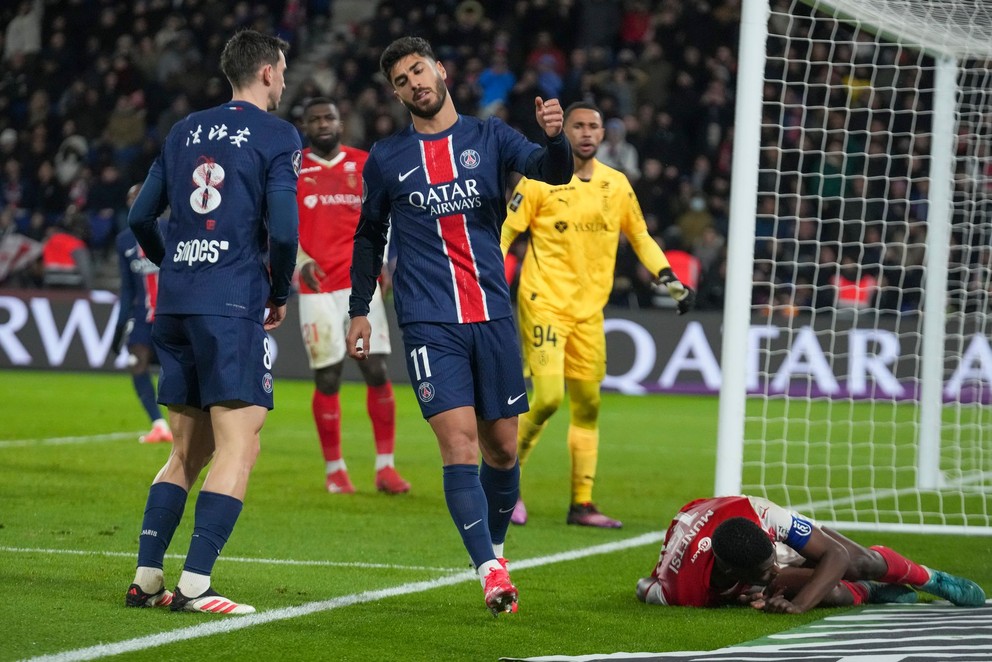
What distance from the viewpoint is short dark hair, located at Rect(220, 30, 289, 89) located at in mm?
5430

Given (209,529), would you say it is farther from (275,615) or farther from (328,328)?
(328,328)

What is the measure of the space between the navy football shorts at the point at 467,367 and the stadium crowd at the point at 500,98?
11.6m

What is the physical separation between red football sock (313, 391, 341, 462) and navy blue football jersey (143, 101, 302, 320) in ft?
13.2

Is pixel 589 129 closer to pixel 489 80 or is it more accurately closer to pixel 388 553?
pixel 388 553

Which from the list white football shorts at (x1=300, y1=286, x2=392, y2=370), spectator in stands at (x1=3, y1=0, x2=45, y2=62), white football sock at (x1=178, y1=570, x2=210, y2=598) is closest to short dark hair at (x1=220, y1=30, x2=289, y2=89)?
white football sock at (x1=178, y1=570, x2=210, y2=598)

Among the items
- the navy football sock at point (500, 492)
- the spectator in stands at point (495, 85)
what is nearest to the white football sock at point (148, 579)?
the navy football sock at point (500, 492)

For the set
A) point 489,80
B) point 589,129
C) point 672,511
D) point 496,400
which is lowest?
point 672,511

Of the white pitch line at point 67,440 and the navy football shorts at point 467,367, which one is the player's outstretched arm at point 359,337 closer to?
the navy football shorts at point 467,367

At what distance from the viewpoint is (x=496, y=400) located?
224 inches

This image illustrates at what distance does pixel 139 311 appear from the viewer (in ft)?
39.0

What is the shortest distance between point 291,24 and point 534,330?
18.5 m

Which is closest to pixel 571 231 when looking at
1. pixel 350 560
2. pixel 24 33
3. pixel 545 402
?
pixel 545 402

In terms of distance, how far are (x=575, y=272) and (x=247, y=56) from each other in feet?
10.7

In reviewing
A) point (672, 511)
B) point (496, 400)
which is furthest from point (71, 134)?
point (496, 400)
